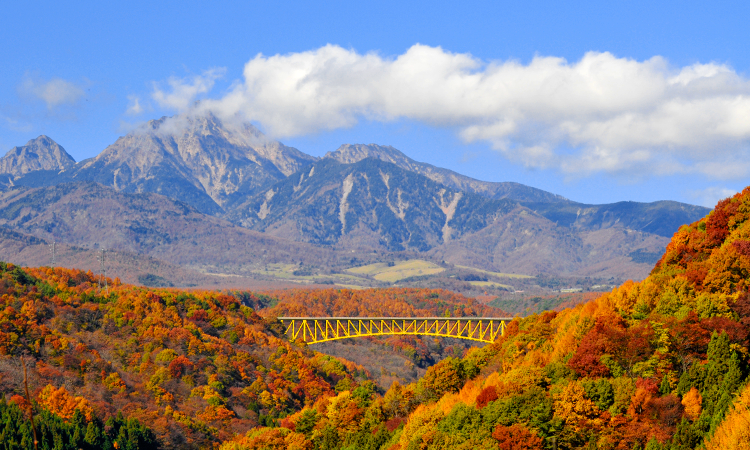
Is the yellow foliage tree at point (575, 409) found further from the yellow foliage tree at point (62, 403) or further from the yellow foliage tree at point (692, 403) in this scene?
the yellow foliage tree at point (62, 403)

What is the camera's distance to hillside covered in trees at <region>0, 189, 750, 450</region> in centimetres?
6575

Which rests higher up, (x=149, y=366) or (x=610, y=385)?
(x=610, y=385)

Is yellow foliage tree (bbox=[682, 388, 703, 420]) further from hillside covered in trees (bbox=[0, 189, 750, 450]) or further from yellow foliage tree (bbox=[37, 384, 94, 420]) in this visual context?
yellow foliage tree (bbox=[37, 384, 94, 420])

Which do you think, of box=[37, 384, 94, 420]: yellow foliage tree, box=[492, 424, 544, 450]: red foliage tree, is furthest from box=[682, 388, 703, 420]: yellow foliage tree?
box=[37, 384, 94, 420]: yellow foliage tree

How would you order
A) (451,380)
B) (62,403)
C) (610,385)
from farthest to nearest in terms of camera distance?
(62,403), (451,380), (610,385)

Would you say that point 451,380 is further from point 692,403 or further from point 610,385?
point 692,403

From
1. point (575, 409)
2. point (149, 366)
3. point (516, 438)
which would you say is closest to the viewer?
point (516, 438)

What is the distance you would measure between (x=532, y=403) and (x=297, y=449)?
1044 inches

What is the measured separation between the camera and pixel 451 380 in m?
89.1

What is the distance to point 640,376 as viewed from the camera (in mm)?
71375

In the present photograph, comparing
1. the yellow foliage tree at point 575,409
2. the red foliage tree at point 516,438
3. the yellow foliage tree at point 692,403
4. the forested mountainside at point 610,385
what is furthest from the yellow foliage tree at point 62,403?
the yellow foliage tree at point 692,403

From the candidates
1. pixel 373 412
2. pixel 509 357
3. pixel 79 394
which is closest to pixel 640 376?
pixel 509 357

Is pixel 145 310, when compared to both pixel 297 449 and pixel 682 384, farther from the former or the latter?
pixel 682 384

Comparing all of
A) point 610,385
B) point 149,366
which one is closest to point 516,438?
point 610,385
